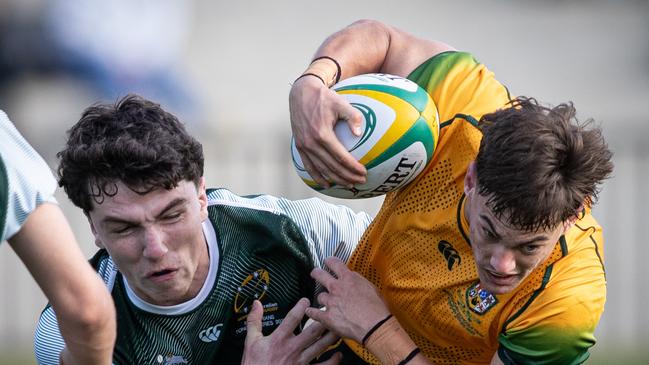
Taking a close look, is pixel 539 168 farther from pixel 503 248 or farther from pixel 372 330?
pixel 372 330

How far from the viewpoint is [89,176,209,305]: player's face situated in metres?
4.55

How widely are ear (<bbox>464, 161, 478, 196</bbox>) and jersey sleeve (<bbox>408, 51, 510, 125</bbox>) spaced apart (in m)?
0.34

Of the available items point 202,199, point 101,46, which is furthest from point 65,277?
point 101,46

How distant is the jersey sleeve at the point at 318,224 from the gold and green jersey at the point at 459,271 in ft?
0.54

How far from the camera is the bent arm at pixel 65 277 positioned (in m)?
3.39

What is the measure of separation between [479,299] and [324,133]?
924 mm

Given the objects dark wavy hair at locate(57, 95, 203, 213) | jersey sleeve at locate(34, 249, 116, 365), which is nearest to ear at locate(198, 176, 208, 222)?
dark wavy hair at locate(57, 95, 203, 213)

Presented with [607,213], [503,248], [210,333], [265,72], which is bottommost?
[265,72]

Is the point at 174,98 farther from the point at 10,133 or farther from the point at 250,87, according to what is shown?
the point at 10,133

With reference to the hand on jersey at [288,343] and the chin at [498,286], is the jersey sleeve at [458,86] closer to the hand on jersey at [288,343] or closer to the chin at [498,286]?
the chin at [498,286]

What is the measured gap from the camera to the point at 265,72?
15.8 m

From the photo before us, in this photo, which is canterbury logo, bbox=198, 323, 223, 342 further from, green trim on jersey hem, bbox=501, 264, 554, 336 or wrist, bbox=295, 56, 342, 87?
green trim on jersey hem, bbox=501, 264, 554, 336

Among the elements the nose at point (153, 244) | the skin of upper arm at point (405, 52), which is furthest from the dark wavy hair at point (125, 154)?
the skin of upper arm at point (405, 52)

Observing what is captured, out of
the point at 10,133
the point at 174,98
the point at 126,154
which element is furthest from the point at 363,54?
the point at 174,98
